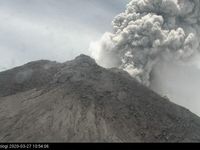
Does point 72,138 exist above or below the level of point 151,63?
below

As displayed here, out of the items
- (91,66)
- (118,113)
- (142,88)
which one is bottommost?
(118,113)

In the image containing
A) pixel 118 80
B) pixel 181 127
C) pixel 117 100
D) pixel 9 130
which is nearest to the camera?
pixel 9 130

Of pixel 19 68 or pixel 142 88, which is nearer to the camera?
pixel 142 88

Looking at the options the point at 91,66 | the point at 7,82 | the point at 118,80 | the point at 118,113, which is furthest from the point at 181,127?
the point at 7,82

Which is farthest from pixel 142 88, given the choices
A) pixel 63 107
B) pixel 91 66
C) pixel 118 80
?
pixel 63 107

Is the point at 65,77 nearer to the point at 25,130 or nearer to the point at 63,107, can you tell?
the point at 63,107

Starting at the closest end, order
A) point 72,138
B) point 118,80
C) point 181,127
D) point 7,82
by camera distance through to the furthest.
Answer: point 72,138 < point 181,127 < point 118,80 < point 7,82
